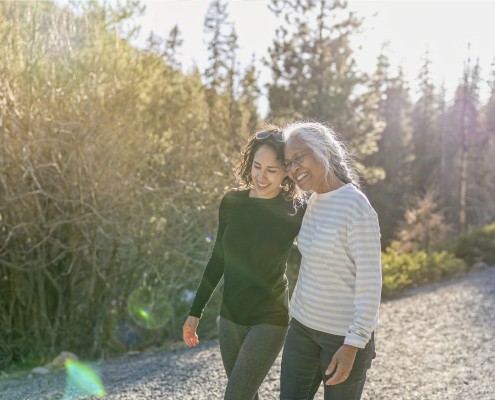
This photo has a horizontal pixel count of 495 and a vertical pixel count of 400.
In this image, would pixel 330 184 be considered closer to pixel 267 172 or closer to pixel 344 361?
pixel 267 172

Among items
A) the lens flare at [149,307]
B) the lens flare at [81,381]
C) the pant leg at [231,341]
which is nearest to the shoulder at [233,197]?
the pant leg at [231,341]

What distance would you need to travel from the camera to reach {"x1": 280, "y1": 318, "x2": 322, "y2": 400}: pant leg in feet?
5.92

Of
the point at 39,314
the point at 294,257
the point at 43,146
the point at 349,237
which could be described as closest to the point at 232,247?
the point at 349,237

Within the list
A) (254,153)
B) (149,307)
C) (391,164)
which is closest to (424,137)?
(391,164)

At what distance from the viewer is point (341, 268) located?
5.56 feet

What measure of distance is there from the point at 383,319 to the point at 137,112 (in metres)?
4.88

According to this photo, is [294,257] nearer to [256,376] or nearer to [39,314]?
[39,314]

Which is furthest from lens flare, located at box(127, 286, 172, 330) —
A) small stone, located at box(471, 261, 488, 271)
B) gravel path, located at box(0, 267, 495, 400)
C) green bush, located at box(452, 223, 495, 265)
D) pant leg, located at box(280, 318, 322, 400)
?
green bush, located at box(452, 223, 495, 265)

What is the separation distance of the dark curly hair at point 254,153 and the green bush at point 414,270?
782 cm

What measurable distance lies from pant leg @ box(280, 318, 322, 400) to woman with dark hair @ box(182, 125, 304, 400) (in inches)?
5.5

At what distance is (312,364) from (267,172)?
86cm

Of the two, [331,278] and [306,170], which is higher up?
[306,170]

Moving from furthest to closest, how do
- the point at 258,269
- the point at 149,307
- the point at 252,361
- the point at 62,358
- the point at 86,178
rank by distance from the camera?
the point at 149,307
the point at 62,358
the point at 86,178
the point at 258,269
the point at 252,361

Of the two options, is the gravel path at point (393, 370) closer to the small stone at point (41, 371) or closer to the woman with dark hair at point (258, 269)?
the small stone at point (41, 371)
